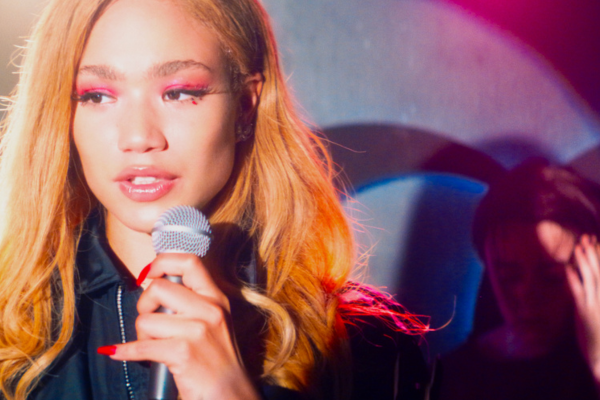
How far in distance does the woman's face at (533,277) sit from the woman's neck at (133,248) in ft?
4.32

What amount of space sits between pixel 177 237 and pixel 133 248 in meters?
0.37

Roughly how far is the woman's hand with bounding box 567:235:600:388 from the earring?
1.35 meters

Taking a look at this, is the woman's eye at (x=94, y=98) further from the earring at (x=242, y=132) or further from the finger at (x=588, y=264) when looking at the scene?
the finger at (x=588, y=264)

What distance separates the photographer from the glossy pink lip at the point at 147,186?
3.24ft

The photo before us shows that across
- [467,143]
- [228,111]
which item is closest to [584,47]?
[467,143]

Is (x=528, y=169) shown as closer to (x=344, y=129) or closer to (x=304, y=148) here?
(x=344, y=129)

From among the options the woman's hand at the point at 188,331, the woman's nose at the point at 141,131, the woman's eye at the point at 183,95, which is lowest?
the woman's hand at the point at 188,331

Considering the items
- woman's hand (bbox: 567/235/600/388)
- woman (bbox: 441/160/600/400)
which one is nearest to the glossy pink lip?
woman (bbox: 441/160/600/400)

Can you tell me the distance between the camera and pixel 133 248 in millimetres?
1098

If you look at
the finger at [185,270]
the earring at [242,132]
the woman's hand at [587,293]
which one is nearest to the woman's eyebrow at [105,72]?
the earring at [242,132]

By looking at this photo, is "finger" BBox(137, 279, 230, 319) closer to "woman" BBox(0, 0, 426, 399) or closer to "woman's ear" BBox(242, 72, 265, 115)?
"woman" BBox(0, 0, 426, 399)

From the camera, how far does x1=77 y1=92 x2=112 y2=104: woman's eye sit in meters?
1.01

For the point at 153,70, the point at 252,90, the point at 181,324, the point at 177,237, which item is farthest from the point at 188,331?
the point at 252,90

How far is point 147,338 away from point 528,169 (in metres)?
1.61
